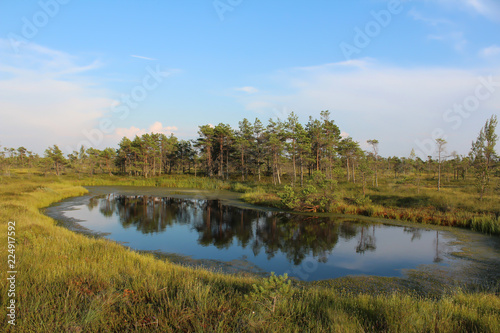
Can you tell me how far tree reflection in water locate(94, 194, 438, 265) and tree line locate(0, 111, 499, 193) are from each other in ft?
20.8

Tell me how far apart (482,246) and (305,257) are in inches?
334

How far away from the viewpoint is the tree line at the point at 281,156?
31916 millimetres

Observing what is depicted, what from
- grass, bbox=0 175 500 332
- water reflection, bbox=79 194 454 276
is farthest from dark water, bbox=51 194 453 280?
grass, bbox=0 175 500 332

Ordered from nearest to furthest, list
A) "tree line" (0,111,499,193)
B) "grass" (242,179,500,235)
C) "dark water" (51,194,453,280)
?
"dark water" (51,194,453,280)
"grass" (242,179,500,235)
"tree line" (0,111,499,193)

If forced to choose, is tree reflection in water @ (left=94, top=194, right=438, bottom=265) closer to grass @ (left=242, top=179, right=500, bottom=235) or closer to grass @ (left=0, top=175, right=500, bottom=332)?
grass @ (left=242, top=179, right=500, bottom=235)

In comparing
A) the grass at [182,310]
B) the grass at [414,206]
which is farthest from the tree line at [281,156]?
the grass at [182,310]

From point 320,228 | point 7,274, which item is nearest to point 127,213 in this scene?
point 320,228

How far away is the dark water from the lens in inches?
439

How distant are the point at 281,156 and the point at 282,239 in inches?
1127

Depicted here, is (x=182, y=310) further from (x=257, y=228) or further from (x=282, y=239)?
(x=257, y=228)

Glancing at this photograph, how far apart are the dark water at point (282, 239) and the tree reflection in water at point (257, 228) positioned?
0.05 metres

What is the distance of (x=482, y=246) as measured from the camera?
12.5 meters

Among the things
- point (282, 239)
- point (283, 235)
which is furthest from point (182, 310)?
point (283, 235)

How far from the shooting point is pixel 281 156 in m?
42.8
